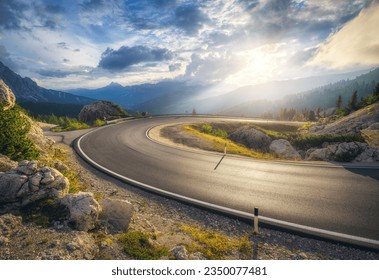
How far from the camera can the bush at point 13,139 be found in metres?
9.66

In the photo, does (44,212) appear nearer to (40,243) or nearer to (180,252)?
(40,243)

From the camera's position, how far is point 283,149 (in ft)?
79.8

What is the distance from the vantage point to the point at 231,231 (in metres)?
7.79

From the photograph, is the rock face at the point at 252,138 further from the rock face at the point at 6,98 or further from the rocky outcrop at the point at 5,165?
the rocky outcrop at the point at 5,165

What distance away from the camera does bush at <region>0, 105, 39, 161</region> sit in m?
9.66

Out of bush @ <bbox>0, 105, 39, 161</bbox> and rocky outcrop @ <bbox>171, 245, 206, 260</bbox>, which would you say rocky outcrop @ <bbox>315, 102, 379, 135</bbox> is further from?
bush @ <bbox>0, 105, 39, 161</bbox>

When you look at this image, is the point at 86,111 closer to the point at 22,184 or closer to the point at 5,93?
the point at 5,93

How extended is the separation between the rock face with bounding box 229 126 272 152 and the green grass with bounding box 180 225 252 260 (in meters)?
21.0

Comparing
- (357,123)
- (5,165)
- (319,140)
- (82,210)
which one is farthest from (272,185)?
(357,123)

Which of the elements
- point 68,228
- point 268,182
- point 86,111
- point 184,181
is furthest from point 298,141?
point 86,111

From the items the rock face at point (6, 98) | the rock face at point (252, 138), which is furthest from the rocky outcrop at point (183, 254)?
the rock face at point (252, 138)

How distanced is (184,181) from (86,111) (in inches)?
1543

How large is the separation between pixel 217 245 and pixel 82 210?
3915 mm

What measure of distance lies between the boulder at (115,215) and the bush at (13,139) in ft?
16.1
